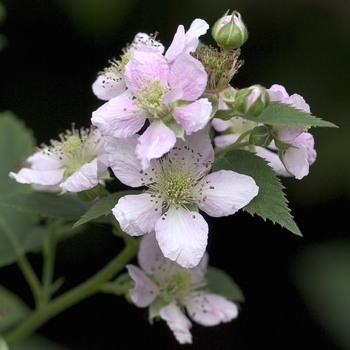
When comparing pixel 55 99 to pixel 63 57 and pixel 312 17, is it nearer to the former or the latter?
pixel 63 57

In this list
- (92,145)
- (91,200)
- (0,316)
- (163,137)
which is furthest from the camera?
(0,316)

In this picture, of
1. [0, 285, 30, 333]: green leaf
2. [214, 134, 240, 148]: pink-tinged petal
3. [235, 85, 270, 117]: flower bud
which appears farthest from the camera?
[0, 285, 30, 333]: green leaf

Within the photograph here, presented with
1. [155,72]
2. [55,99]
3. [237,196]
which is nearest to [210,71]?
[155,72]

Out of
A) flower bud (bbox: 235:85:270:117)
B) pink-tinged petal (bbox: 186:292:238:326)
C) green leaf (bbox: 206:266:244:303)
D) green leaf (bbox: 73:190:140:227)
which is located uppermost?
flower bud (bbox: 235:85:270:117)

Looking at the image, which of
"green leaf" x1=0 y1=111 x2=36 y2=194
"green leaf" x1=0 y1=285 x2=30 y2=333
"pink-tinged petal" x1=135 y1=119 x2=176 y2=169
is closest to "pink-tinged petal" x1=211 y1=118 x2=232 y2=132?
"pink-tinged petal" x1=135 y1=119 x2=176 y2=169

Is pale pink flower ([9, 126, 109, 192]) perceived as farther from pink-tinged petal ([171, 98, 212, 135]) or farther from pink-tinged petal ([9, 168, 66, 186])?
pink-tinged petal ([171, 98, 212, 135])

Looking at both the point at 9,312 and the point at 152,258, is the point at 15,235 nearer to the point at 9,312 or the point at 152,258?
the point at 9,312

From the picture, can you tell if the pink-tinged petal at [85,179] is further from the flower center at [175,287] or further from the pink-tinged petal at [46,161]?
the flower center at [175,287]
